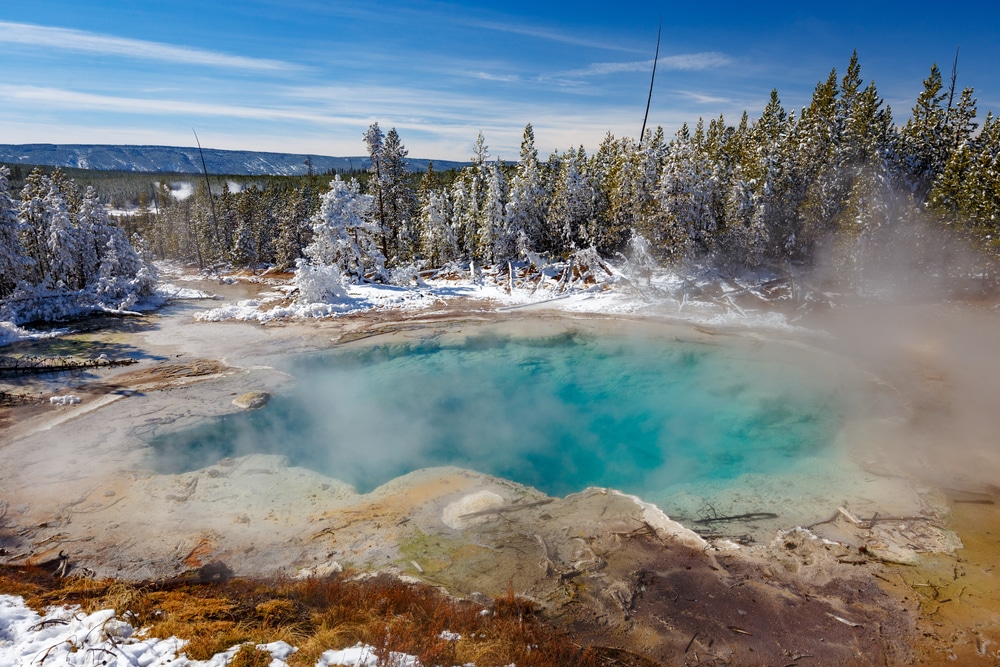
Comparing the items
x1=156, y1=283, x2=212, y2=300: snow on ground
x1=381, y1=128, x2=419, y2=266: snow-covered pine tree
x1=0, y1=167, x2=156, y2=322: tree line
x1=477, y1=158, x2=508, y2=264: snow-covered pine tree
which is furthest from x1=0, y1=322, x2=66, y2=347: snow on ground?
x1=477, y1=158, x2=508, y2=264: snow-covered pine tree

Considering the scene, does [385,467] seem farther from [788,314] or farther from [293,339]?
[788,314]

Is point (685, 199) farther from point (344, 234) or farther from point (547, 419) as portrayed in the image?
point (344, 234)

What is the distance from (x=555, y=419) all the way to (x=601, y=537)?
7.38 m

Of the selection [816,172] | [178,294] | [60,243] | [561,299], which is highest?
[816,172]

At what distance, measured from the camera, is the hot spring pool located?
14648mm

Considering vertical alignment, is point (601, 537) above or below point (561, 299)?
below

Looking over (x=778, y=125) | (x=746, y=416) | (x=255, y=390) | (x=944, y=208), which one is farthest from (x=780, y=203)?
(x=255, y=390)

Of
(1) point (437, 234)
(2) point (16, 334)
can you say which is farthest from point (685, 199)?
(2) point (16, 334)

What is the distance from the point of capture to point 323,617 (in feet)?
26.3

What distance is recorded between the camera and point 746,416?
1756 cm

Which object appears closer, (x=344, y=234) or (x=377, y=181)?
(x=344, y=234)

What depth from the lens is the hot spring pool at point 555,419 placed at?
14648mm

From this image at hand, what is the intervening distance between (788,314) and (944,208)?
10.5m

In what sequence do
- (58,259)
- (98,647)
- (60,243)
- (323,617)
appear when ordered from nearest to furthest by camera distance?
(98,647) < (323,617) < (60,243) < (58,259)
